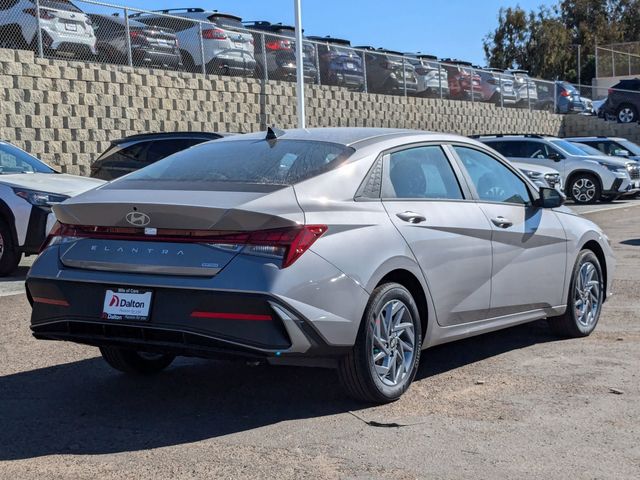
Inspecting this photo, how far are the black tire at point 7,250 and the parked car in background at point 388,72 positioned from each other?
18.8m

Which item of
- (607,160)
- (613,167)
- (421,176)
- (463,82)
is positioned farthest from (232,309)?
(463,82)

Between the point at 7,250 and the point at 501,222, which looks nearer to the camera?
the point at 501,222

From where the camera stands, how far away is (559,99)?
138ft

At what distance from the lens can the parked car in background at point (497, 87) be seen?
35.8 metres

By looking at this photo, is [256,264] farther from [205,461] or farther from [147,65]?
[147,65]

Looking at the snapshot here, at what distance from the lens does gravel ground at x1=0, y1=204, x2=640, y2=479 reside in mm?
4656

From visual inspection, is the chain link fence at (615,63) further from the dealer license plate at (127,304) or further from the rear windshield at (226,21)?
the dealer license plate at (127,304)

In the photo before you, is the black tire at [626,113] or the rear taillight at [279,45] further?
the black tire at [626,113]

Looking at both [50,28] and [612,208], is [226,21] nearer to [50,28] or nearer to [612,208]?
[50,28]

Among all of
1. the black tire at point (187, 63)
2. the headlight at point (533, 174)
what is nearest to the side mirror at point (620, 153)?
the headlight at point (533, 174)

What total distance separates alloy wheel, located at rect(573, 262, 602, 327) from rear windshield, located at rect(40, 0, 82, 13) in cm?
1344

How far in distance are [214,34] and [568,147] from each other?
8831mm

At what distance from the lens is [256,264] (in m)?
5.06

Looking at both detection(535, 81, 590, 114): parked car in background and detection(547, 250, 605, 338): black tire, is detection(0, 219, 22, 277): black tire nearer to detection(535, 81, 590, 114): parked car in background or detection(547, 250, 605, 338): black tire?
detection(547, 250, 605, 338): black tire
